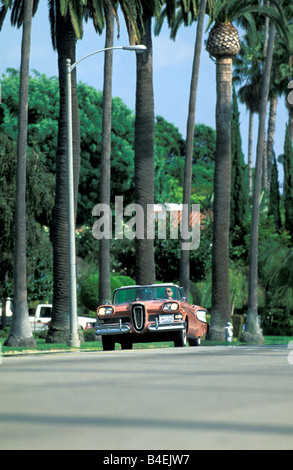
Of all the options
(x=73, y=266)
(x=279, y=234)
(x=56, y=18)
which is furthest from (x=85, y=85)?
(x=73, y=266)

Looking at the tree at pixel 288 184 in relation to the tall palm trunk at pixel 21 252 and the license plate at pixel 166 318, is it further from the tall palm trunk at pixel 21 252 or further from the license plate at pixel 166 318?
the license plate at pixel 166 318

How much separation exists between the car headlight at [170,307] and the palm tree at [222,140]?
1628 centimetres

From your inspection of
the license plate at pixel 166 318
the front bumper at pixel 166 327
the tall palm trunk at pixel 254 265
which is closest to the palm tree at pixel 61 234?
the front bumper at pixel 166 327

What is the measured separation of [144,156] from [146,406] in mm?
29141

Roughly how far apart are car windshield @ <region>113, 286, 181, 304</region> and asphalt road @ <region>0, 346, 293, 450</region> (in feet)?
28.3

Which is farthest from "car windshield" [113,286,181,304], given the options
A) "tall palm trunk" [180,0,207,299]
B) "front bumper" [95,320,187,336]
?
"tall palm trunk" [180,0,207,299]

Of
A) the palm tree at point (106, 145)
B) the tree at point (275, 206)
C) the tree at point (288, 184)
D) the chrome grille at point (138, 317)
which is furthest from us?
the tree at point (275, 206)

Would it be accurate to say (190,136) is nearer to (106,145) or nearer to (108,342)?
(106,145)

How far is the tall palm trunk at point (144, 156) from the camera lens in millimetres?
39188

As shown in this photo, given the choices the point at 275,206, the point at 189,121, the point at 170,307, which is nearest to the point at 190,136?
the point at 189,121

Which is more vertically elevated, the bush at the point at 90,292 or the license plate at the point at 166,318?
the license plate at the point at 166,318

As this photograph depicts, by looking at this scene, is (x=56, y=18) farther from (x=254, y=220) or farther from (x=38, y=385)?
(x=38, y=385)

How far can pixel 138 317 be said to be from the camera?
26.2 meters

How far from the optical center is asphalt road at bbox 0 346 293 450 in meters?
8.30
